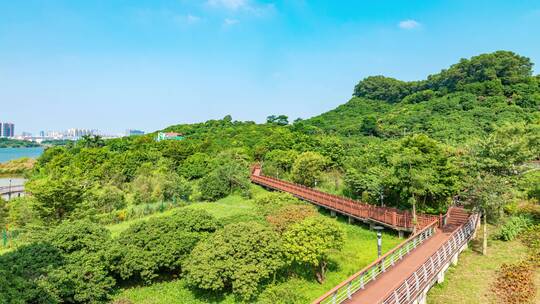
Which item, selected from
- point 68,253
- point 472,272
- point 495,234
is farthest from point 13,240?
point 495,234

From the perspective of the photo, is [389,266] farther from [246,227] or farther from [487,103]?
[487,103]

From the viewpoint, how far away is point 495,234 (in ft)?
58.3

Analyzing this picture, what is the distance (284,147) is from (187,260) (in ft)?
112

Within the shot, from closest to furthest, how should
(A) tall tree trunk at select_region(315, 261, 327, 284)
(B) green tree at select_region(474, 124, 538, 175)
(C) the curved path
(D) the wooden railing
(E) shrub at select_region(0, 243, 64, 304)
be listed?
(C) the curved path, (E) shrub at select_region(0, 243, 64, 304), (A) tall tree trunk at select_region(315, 261, 327, 284), (B) green tree at select_region(474, 124, 538, 175), (D) the wooden railing

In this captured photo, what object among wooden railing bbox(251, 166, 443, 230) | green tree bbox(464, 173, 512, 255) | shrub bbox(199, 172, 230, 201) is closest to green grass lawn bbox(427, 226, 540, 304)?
green tree bbox(464, 173, 512, 255)

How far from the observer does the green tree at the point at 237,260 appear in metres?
12.3

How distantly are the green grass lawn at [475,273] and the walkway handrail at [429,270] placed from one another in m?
0.58

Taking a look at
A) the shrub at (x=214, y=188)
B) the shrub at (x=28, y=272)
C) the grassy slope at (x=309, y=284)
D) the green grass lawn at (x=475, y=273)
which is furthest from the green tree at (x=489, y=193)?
the shrub at (x=214, y=188)

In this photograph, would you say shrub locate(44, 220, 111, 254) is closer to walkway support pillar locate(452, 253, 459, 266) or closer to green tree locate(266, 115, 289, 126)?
walkway support pillar locate(452, 253, 459, 266)

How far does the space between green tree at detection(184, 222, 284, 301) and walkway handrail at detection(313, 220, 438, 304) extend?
2.46 m

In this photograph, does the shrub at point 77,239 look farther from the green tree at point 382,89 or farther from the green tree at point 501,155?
the green tree at point 382,89

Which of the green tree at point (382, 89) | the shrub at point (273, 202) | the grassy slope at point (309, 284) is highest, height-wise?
the green tree at point (382, 89)

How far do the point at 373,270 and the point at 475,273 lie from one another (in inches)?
217

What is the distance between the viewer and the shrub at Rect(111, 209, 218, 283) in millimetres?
13969
